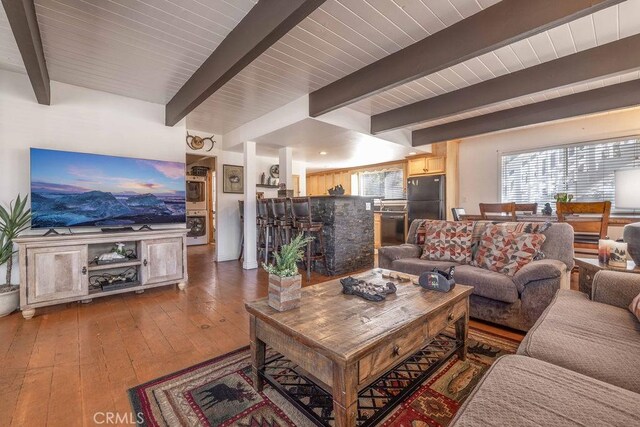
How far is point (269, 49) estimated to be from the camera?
2.53 meters

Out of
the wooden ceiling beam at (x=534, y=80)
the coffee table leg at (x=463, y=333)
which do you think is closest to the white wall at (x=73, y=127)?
the wooden ceiling beam at (x=534, y=80)

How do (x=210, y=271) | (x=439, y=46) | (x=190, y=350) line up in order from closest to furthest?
(x=190, y=350) < (x=439, y=46) < (x=210, y=271)

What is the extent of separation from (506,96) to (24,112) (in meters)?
5.19

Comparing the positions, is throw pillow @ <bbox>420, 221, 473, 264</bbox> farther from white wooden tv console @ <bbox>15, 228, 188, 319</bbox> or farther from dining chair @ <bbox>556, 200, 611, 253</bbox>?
white wooden tv console @ <bbox>15, 228, 188, 319</bbox>

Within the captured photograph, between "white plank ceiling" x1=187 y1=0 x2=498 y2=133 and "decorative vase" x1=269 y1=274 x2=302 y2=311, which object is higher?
"white plank ceiling" x1=187 y1=0 x2=498 y2=133

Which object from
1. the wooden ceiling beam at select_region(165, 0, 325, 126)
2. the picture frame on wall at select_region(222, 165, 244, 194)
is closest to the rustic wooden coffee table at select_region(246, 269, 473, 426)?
the wooden ceiling beam at select_region(165, 0, 325, 126)

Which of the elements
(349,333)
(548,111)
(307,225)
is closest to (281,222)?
(307,225)

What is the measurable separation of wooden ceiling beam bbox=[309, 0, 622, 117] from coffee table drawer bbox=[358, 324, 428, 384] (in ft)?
6.75

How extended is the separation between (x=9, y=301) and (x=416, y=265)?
12.7 ft

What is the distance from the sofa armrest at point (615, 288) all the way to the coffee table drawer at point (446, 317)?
737mm

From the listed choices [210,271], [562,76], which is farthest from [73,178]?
[562,76]

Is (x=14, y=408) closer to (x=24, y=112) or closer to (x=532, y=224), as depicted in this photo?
(x=24, y=112)

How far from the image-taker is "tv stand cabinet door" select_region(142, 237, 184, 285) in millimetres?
3236

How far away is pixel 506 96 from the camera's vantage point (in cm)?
311
